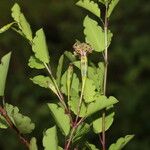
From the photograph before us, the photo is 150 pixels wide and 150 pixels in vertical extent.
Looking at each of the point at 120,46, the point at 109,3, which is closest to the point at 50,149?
the point at 109,3

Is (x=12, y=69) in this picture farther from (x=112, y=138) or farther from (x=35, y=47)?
(x=35, y=47)

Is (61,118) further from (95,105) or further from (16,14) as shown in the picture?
(16,14)

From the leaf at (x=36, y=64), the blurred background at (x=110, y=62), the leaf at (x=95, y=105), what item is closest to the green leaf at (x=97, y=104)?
the leaf at (x=95, y=105)

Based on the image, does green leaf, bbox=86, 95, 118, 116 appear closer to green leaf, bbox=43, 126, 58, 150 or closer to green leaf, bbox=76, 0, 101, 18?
green leaf, bbox=43, 126, 58, 150

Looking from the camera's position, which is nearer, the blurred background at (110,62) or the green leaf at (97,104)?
the green leaf at (97,104)

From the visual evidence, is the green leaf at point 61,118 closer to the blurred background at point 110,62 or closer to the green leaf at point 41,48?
the green leaf at point 41,48

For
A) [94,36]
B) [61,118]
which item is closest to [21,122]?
[61,118]
